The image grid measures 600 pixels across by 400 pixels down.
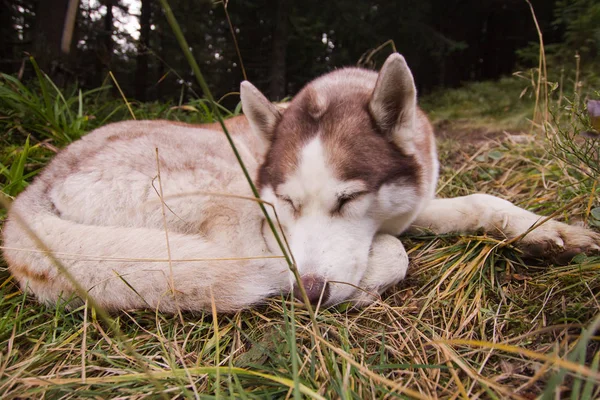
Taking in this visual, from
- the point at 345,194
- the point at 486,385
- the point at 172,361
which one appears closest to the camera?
the point at 486,385

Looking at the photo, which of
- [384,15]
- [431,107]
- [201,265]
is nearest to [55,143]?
[201,265]

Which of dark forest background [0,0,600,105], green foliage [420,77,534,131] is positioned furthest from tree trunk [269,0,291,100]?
green foliage [420,77,534,131]

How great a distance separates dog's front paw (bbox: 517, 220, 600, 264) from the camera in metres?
1.78

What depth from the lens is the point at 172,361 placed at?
135 cm

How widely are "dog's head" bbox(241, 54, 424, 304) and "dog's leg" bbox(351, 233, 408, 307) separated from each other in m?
0.06

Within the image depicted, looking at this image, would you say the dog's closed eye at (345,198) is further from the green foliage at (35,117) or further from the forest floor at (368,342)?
the green foliage at (35,117)

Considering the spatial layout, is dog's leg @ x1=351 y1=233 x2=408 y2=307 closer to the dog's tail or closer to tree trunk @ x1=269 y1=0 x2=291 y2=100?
the dog's tail

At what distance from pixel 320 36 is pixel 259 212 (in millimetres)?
11859

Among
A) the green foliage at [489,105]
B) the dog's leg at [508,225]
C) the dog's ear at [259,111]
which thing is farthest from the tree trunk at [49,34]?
the green foliage at [489,105]

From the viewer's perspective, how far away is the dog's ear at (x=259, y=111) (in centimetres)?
226

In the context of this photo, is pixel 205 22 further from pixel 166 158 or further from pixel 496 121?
pixel 166 158

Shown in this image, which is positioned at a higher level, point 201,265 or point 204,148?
point 204,148

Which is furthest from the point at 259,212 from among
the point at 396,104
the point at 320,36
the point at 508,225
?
the point at 320,36

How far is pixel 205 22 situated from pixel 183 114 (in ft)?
19.5
